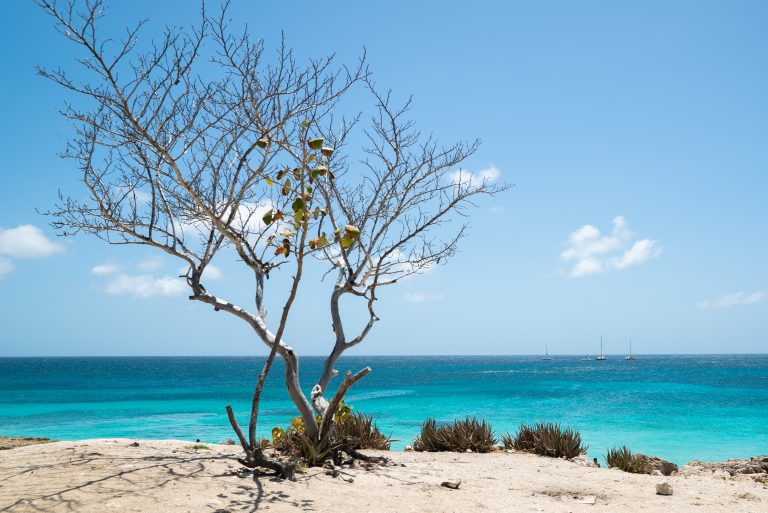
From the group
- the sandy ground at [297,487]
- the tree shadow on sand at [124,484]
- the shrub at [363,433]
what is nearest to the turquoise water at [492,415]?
the shrub at [363,433]

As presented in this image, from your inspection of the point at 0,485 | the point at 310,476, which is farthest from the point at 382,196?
the point at 0,485

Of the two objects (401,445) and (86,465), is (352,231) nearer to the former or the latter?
(86,465)

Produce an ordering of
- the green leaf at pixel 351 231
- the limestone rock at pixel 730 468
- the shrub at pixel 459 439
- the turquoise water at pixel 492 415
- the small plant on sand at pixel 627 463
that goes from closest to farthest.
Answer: the green leaf at pixel 351 231, the small plant on sand at pixel 627 463, the shrub at pixel 459 439, the limestone rock at pixel 730 468, the turquoise water at pixel 492 415

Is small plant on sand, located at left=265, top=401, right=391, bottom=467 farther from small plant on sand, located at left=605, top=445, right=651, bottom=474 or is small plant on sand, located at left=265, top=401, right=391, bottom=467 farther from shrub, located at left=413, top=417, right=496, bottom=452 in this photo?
small plant on sand, located at left=605, top=445, right=651, bottom=474

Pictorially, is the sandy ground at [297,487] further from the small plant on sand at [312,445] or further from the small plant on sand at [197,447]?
the small plant on sand at [312,445]

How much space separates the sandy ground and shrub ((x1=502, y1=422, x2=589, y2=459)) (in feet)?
5.66

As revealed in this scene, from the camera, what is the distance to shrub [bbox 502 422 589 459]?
35.4ft

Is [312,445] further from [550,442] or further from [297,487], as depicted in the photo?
[550,442]

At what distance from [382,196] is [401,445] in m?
11.1

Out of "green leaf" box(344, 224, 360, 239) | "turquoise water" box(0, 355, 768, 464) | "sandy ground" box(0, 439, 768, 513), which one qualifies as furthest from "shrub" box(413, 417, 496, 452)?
"green leaf" box(344, 224, 360, 239)

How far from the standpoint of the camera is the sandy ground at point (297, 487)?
567cm

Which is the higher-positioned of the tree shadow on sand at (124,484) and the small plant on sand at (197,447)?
the tree shadow on sand at (124,484)

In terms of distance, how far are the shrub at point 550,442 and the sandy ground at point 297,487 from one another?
1.73 metres

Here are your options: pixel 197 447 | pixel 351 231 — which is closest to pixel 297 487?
pixel 197 447
